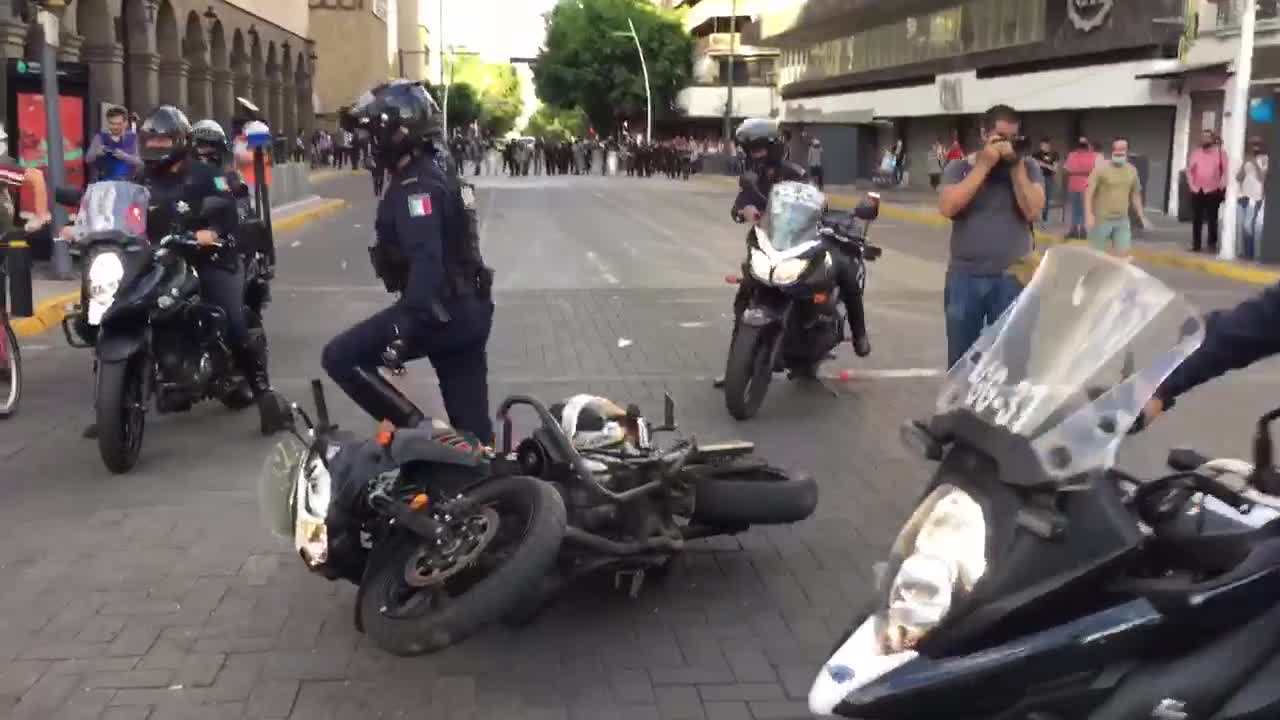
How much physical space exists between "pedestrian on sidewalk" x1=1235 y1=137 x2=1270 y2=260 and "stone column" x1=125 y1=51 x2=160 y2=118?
78.6 feet

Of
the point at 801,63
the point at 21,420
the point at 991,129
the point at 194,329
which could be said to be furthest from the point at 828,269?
the point at 801,63

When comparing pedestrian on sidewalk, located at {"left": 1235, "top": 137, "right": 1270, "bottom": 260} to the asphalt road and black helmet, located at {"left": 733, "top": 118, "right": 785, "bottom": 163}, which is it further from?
black helmet, located at {"left": 733, "top": 118, "right": 785, "bottom": 163}

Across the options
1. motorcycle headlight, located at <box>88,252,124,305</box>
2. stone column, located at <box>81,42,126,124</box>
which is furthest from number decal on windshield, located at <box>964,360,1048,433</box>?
stone column, located at <box>81,42,126,124</box>

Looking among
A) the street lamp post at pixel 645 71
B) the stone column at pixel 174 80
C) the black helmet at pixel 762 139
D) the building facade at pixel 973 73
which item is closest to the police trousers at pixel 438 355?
the black helmet at pixel 762 139

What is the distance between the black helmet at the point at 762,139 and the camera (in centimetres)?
894

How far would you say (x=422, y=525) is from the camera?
13.3 ft

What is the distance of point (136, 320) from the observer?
6539mm

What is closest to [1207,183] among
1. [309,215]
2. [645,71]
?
[309,215]

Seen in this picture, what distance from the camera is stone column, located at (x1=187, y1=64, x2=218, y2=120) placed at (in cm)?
3897

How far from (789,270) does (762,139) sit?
4.48 feet

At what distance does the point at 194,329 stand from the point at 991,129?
4.19 meters

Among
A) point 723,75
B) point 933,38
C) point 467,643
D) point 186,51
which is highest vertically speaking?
point 723,75

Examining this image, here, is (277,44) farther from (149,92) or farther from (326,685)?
(326,685)

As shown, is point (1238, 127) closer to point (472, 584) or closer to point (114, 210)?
point (114, 210)
